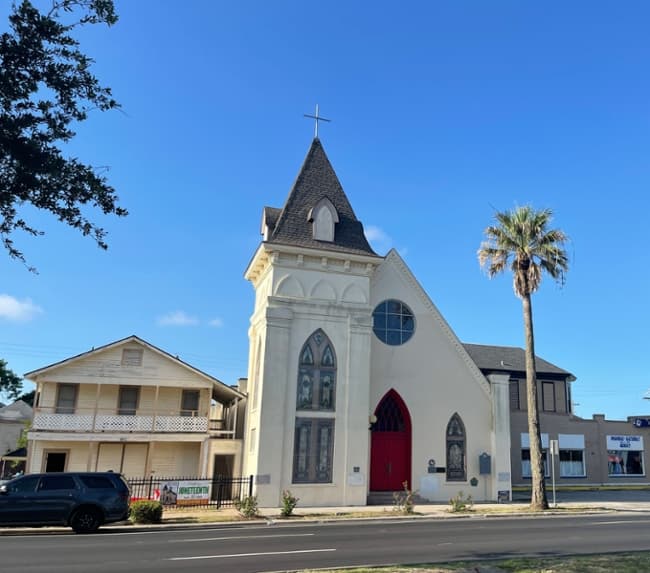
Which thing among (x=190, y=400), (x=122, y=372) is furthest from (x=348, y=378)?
(x=122, y=372)

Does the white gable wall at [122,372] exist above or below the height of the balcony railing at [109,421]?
above

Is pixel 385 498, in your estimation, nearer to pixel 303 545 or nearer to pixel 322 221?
pixel 303 545

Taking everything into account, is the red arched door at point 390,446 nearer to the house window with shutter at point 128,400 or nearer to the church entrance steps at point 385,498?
the church entrance steps at point 385,498

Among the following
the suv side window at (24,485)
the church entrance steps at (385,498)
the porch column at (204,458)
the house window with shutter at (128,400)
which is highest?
the house window with shutter at (128,400)

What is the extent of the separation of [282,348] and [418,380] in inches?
290

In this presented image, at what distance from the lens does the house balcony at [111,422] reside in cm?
2644

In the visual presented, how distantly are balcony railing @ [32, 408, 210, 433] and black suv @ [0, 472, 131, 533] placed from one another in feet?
32.8

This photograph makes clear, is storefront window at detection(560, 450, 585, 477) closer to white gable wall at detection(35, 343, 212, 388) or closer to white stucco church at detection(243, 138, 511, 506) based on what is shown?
white stucco church at detection(243, 138, 511, 506)

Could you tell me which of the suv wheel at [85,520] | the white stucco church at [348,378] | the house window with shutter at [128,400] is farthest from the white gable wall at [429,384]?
the suv wheel at [85,520]

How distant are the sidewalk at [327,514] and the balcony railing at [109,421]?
6016mm

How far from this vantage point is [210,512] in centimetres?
2134

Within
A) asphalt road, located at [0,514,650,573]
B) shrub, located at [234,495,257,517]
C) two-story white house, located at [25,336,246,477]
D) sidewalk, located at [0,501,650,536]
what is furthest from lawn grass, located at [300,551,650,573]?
two-story white house, located at [25,336,246,477]

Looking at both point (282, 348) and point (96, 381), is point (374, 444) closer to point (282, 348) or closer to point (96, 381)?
point (282, 348)

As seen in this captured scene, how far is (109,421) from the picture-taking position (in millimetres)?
26906
